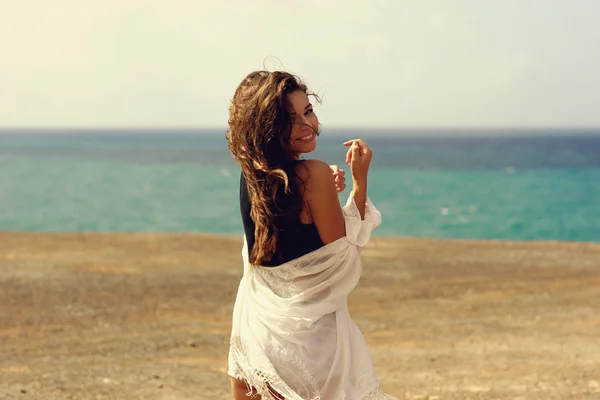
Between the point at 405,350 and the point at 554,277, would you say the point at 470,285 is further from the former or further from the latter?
the point at 405,350

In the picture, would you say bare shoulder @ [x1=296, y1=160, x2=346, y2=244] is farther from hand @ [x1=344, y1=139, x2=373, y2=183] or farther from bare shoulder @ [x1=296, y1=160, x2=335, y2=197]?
hand @ [x1=344, y1=139, x2=373, y2=183]

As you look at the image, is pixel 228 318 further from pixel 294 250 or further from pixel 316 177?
pixel 316 177

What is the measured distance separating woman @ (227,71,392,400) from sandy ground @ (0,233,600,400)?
12.7 feet

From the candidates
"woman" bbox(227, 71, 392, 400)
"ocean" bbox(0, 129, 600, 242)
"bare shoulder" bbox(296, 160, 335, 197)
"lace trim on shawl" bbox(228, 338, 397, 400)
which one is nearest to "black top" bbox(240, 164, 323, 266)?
"woman" bbox(227, 71, 392, 400)

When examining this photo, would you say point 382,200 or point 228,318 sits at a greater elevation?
point 228,318

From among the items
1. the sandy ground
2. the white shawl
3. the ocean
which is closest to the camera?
the white shawl

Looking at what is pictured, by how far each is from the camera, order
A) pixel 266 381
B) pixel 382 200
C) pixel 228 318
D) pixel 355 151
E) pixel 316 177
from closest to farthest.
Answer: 1. pixel 316 177
2. pixel 355 151
3. pixel 266 381
4. pixel 228 318
5. pixel 382 200

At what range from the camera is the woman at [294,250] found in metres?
3.22

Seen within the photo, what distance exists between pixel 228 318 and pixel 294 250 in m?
7.69

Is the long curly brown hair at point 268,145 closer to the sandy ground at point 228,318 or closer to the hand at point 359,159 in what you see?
the hand at point 359,159

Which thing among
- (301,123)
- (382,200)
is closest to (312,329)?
(301,123)

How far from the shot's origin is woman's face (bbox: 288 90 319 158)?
3.24 m

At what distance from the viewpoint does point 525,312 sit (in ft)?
36.4

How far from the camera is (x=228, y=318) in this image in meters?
10.8
